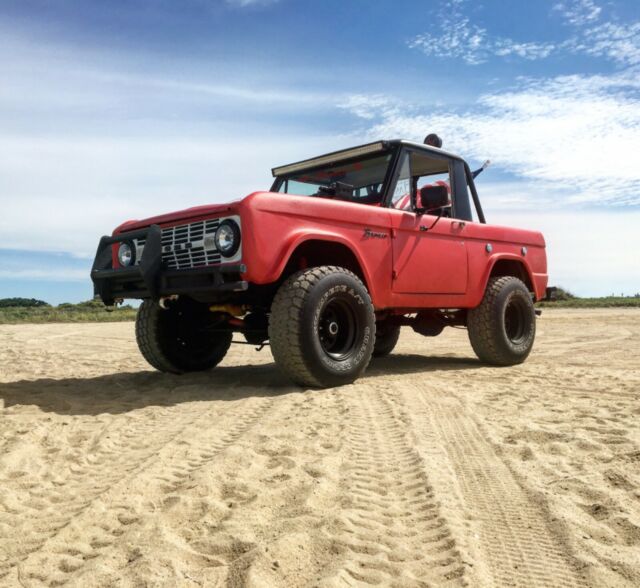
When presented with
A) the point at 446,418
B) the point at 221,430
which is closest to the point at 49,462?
the point at 221,430

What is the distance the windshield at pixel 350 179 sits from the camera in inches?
235

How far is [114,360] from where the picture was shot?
7.97 metres

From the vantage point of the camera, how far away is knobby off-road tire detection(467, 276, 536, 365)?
6703 millimetres

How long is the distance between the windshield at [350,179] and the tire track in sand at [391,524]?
3130mm

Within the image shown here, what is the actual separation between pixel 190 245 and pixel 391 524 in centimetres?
319

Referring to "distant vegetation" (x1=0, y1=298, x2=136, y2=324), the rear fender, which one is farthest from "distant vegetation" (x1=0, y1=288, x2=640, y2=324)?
the rear fender

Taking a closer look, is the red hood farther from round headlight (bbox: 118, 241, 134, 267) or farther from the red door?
the red door

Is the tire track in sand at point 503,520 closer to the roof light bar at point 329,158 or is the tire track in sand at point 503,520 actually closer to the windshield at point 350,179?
the windshield at point 350,179

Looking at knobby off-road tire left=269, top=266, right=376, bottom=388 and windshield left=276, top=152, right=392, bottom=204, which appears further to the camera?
windshield left=276, top=152, right=392, bottom=204

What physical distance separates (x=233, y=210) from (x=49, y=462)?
2.19m

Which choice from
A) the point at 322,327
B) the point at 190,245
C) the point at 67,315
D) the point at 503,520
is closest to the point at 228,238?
the point at 190,245

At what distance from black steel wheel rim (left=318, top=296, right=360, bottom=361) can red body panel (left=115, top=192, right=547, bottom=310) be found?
0.35 meters

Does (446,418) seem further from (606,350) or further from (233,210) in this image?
(606,350)

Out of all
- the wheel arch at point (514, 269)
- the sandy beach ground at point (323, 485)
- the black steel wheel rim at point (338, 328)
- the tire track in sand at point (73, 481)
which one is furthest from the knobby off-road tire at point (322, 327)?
the wheel arch at point (514, 269)
